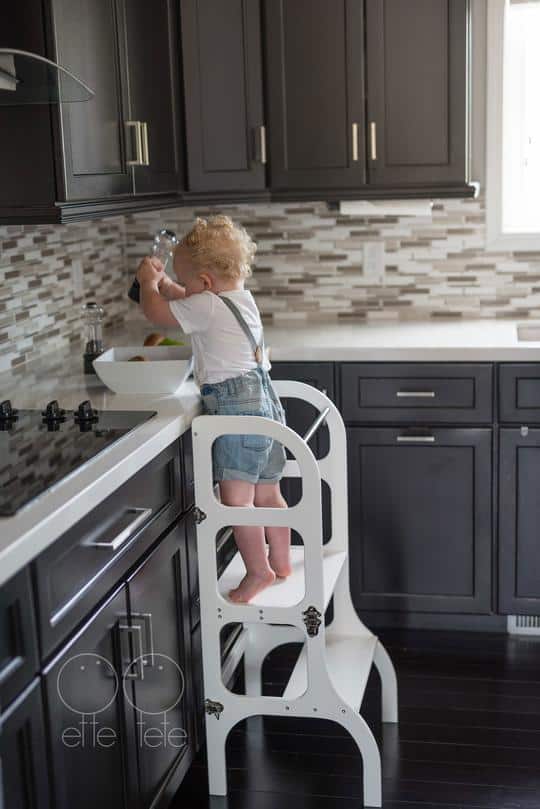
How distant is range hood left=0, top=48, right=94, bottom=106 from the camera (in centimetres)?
187

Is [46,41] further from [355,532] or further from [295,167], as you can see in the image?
[355,532]

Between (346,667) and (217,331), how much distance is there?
2.96 feet

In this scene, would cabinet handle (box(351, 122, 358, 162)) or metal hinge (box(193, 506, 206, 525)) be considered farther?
cabinet handle (box(351, 122, 358, 162))

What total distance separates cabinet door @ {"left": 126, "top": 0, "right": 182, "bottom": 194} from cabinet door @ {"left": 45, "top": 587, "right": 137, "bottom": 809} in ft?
4.67

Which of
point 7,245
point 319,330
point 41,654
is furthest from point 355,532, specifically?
point 41,654

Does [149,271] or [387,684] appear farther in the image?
[387,684]

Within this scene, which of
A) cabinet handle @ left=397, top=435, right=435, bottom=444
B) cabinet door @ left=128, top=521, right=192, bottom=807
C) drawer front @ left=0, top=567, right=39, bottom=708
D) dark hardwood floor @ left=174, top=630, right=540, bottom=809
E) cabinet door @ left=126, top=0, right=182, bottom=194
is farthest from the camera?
cabinet handle @ left=397, top=435, right=435, bottom=444

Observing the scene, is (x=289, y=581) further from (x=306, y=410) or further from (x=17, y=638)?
(x=17, y=638)

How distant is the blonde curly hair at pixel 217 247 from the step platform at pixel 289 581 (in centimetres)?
73

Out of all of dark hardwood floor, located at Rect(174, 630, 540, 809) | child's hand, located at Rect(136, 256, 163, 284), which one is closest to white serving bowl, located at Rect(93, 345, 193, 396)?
child's hand, located at Rect(136, 256, 163, 284)

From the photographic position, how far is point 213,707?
8.21 ft

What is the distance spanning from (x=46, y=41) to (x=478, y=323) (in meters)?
1.91

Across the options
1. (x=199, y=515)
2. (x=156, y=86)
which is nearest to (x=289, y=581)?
(x=199, y=515)

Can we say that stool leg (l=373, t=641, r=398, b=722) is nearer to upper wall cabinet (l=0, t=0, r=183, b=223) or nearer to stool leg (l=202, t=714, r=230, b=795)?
A: stool leg (l=202, t=714, r=230, b=795)
